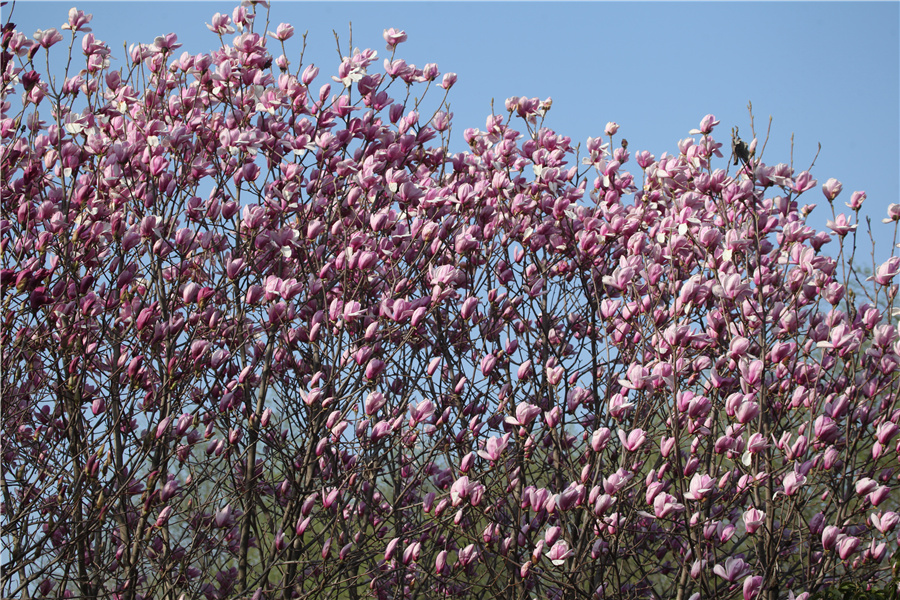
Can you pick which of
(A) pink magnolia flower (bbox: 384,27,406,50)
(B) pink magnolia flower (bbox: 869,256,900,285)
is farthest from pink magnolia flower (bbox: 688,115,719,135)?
(A) pink magnolia flower (bbox: 384,27,406,50)

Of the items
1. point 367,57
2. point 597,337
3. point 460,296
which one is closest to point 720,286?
point 597,337

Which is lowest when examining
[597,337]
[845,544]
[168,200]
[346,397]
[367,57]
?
[845,544]

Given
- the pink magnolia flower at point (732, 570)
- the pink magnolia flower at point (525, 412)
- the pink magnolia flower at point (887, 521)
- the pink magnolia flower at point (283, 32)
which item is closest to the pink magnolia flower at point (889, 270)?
the pink magnolia flower at point (887, 521)

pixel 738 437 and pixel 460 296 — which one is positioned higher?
pixel 460 296

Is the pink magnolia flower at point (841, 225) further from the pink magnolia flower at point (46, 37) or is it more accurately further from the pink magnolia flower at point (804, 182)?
the pink magnolia flower at point (46, 37)

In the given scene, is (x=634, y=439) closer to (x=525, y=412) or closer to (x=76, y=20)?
(x=525, y=412)

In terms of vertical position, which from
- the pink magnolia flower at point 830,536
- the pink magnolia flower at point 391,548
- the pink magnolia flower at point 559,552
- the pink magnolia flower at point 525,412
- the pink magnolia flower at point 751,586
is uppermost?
the pink magnolia flower at point 525,412

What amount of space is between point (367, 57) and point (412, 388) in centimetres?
187

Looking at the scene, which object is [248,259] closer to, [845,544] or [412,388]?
[412,388]

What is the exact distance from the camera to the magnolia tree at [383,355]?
146 inches

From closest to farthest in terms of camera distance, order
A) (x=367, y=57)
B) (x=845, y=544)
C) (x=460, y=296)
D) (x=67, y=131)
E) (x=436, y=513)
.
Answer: (x=845, y=544) < (x=436, y=513) < (x=67, y=131) < (x=367, y=57) < (x=460, y=296)

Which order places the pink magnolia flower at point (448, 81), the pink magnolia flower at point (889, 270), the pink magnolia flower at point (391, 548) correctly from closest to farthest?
1. the pink magnolia flower at point (391, 548)
2. the pink magnolia flower at point (889, 270)
3. the pink magnolia flower at point (448, 81)

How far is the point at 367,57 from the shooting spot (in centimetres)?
458

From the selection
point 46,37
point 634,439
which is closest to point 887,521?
point 634,439
